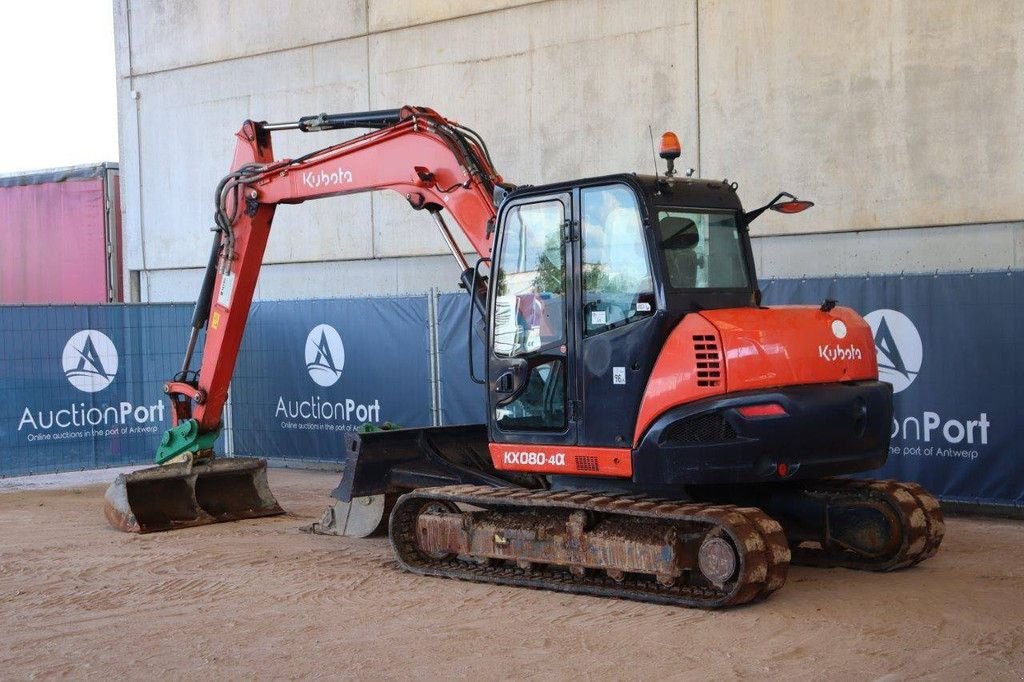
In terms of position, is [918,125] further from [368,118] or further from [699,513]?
[699,513]

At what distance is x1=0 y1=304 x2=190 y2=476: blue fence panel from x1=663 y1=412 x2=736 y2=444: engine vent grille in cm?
887

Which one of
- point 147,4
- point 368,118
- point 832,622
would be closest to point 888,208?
point 368,118

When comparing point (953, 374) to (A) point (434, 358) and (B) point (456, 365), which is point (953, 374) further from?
(A) point (434, 358)

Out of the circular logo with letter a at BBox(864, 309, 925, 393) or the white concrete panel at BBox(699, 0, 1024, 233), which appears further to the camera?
the white concrete panel at BBox(699, 0, 1024, 233)

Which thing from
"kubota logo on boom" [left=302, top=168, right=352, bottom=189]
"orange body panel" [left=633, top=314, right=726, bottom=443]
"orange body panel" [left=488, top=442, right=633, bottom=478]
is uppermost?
"kubota logo on boom" [left=302, top=168, right=352, bottom=189]

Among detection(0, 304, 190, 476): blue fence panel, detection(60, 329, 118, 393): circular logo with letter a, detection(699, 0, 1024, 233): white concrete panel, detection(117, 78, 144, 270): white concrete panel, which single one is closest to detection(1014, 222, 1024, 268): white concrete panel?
detection(699, 0, 1024, 233): white concrete panel

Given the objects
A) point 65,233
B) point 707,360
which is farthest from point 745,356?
point 65,233

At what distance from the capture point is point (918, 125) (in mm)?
12086

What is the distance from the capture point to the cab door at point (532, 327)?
25.7 feet

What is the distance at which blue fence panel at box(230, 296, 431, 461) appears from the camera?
550 inches

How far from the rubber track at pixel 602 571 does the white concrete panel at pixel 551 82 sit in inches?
260

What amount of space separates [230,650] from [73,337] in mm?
8405

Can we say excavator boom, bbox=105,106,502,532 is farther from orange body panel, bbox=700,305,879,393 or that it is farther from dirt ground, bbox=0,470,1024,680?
orange body panel, bbox=700,305,879,393

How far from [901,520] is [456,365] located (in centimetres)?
642
